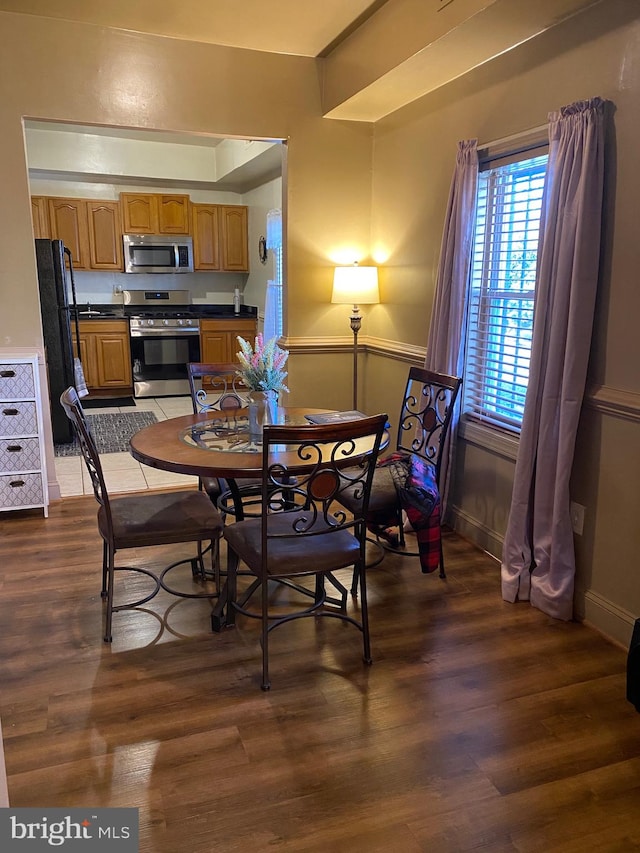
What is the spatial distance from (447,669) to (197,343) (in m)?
5.88

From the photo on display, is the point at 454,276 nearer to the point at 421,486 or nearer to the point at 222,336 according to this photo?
the point at 421,486

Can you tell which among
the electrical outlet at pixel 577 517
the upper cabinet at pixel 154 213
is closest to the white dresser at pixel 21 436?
the electrical outlet at pixel 577 517

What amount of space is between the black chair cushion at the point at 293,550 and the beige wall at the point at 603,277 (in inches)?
41.6

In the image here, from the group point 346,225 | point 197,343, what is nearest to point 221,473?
point 346,225

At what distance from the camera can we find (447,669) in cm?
239

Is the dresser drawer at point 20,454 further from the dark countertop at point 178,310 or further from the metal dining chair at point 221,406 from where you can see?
the dark countertop at point 178,310

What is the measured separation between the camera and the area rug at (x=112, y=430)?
17.4 feet

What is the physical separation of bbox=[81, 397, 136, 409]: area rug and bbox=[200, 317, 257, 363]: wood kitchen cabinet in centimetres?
101

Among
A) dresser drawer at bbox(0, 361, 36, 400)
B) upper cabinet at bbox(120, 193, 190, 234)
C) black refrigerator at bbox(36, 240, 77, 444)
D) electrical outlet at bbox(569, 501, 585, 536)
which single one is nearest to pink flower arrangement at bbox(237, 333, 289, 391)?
electrical outlet at bbox(569, 501, 585, 536)

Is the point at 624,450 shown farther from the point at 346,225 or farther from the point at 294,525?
the point at 346,225

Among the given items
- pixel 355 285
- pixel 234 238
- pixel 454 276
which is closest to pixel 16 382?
pixel 355 285

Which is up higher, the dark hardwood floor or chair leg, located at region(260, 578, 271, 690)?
chair leg, located at region(260, 578, 271, 690)

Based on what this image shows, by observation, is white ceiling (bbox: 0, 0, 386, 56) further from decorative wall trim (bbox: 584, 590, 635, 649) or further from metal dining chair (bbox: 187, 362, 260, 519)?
decorative wall trim (bbox: 584, 590, 635, 649)

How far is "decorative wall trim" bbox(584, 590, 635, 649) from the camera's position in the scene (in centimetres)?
252
